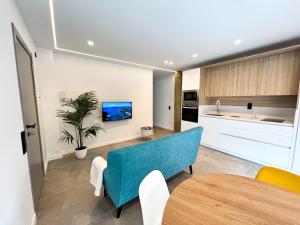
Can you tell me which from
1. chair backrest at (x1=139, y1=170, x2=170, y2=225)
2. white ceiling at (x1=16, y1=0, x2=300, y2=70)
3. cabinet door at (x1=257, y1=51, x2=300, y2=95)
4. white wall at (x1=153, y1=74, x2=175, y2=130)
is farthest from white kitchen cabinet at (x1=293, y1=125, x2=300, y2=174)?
white wall at (x1=153, y1=74, x2=175, y2=130)

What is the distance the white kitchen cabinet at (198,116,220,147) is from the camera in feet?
11.5

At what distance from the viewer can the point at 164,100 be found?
5871 mm

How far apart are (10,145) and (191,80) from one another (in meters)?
4.17

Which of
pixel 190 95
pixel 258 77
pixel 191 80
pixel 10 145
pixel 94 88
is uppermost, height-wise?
pixel 191 80

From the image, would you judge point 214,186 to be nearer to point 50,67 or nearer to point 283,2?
point 283,2

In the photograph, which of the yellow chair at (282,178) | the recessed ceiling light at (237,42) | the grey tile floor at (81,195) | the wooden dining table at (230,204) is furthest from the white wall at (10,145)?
the recessed ceiling light at (237,42)

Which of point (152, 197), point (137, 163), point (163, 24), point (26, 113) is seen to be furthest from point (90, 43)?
point (152, 197)

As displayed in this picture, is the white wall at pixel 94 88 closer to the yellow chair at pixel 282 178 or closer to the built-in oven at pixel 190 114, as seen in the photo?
the built-in oven at pixel 190 114

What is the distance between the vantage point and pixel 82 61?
342 cm

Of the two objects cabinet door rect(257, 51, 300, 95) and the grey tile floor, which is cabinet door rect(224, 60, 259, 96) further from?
the grey tile floor

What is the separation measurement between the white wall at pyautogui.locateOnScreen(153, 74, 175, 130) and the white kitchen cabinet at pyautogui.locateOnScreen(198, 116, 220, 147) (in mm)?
1857

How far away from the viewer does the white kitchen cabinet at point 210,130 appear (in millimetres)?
3520

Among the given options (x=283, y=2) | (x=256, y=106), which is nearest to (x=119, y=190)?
(x=283, y=2)

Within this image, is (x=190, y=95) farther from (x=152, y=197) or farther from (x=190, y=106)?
(x=152, y=197)
